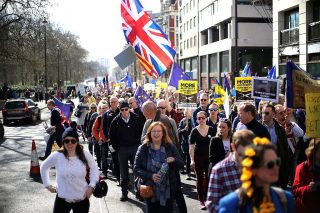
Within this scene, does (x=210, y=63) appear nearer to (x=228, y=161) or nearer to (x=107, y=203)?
(x=107, y=203)

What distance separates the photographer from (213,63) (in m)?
47.6

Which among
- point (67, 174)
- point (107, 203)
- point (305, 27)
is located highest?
point (305, 27)

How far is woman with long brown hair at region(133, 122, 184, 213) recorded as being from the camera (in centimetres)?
541

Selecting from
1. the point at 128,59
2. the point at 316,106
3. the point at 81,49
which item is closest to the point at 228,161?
the point at 316,106

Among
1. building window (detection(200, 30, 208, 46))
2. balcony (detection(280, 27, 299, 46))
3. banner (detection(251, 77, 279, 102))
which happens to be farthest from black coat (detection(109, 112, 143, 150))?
building window (detection(200, 30, 208, 46))

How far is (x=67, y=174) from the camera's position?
5.13 m

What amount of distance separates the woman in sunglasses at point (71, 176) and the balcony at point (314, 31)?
62.6 feet

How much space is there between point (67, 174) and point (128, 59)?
10.6 metres

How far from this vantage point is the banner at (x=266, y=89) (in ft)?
28.8

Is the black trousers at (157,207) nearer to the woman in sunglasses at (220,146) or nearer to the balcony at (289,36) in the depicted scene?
the woman in sunglasses at (220,146)

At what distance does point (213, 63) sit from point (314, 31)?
25172mm

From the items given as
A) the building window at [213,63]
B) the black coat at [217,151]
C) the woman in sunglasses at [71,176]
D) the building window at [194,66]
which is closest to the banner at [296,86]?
the black coat at [217,151]

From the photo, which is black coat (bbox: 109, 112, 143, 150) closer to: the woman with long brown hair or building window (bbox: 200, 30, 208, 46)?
the woman with long brown hair

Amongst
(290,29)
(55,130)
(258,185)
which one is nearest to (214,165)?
(258,185)
